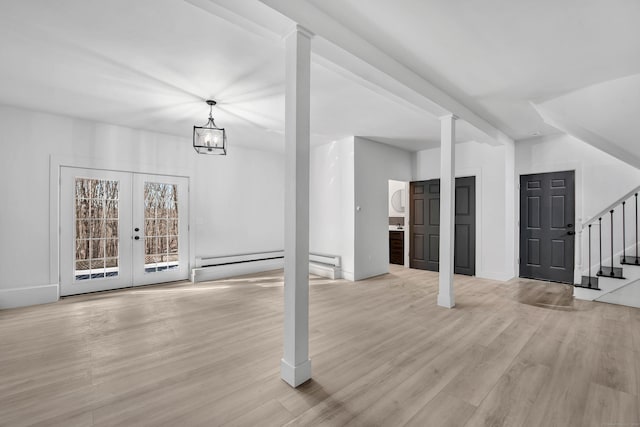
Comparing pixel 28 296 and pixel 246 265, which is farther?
pixel 246 265

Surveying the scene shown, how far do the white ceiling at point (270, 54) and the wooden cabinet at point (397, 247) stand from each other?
3.73 m

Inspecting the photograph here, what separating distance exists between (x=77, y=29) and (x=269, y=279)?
4637 mm

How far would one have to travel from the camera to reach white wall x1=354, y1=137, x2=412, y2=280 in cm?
592

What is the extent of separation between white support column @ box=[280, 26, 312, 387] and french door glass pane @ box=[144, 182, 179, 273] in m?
4.33

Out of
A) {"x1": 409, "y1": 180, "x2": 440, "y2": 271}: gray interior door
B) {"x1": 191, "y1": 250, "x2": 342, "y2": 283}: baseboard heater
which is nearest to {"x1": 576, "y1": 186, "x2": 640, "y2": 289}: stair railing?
{"x1": 409, "y1": 180, "x2": 440, "y2": 271}: gray interior door

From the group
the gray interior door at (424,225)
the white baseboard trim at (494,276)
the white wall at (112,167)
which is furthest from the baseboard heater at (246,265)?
the white baseboard trim at (494,276)

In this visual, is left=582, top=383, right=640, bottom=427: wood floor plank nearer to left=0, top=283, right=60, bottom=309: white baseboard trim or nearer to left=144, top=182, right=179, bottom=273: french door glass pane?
left=144, top=182, right=179, bottom=273: french door glass pane

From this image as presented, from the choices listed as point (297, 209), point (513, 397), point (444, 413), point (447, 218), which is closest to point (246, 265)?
point (447, 218)

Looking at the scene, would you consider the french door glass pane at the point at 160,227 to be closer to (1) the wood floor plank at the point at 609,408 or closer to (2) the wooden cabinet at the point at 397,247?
(2) the wooden cabinet at the point at 397,247

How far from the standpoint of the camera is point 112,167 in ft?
16.7

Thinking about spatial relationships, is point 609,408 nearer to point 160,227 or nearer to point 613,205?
point 613,205

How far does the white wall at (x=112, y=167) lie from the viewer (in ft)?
13.9

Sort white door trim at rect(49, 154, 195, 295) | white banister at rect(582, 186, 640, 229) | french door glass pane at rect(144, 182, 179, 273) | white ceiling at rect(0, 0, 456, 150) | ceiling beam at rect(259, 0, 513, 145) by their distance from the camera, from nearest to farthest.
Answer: ceiling beam at rect(259, 0, 513, 145) < white ceiling at rect(0, 0, 456, 150) < white banister at rect(582, 186, 640, 229) < white door trim at rect(49, 154, 195, 295) < french door glass pane at rect(144, 182, 179, 273)

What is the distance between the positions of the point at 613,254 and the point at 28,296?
9122mm
